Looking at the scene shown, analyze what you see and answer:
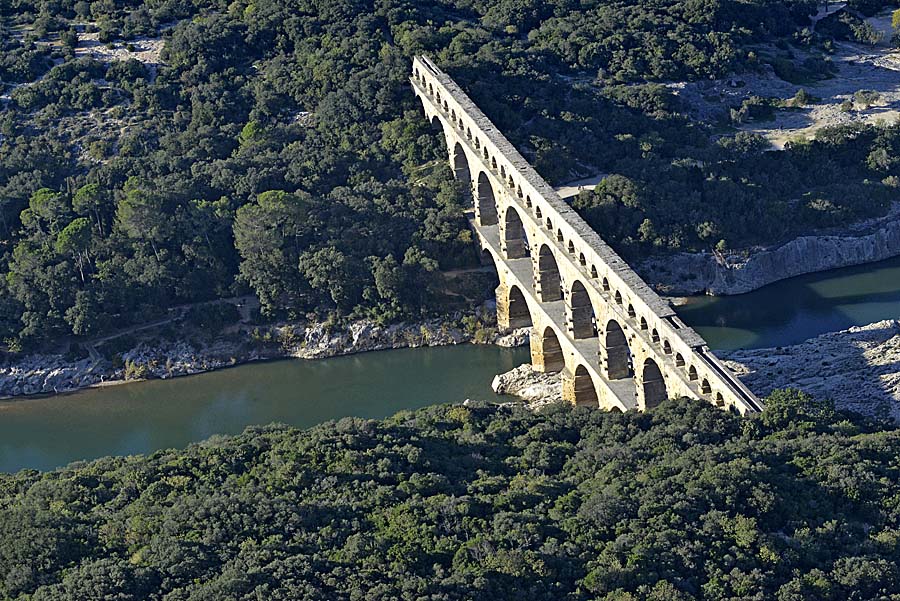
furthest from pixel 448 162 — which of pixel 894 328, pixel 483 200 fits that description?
pixel 894 328

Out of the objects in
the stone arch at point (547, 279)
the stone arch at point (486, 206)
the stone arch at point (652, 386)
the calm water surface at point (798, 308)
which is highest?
the stone arch at point (486, 206)

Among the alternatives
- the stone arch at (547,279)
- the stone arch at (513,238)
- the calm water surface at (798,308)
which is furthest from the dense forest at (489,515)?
the stone arch at (513,238)

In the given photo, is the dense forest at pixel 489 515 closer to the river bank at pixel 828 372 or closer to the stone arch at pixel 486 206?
the river bank at pixel 828 372

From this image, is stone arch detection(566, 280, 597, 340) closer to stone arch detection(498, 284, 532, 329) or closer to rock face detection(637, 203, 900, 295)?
stone arch detection(498, 284, 532, 329)

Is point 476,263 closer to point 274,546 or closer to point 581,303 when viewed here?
point 581,303

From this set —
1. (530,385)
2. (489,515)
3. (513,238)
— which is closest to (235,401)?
(530,385)

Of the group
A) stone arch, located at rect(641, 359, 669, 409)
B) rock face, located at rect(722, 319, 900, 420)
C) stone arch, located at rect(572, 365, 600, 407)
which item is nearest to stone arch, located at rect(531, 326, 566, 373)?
stone arch, located at rect(572, 365, 600, 407)
